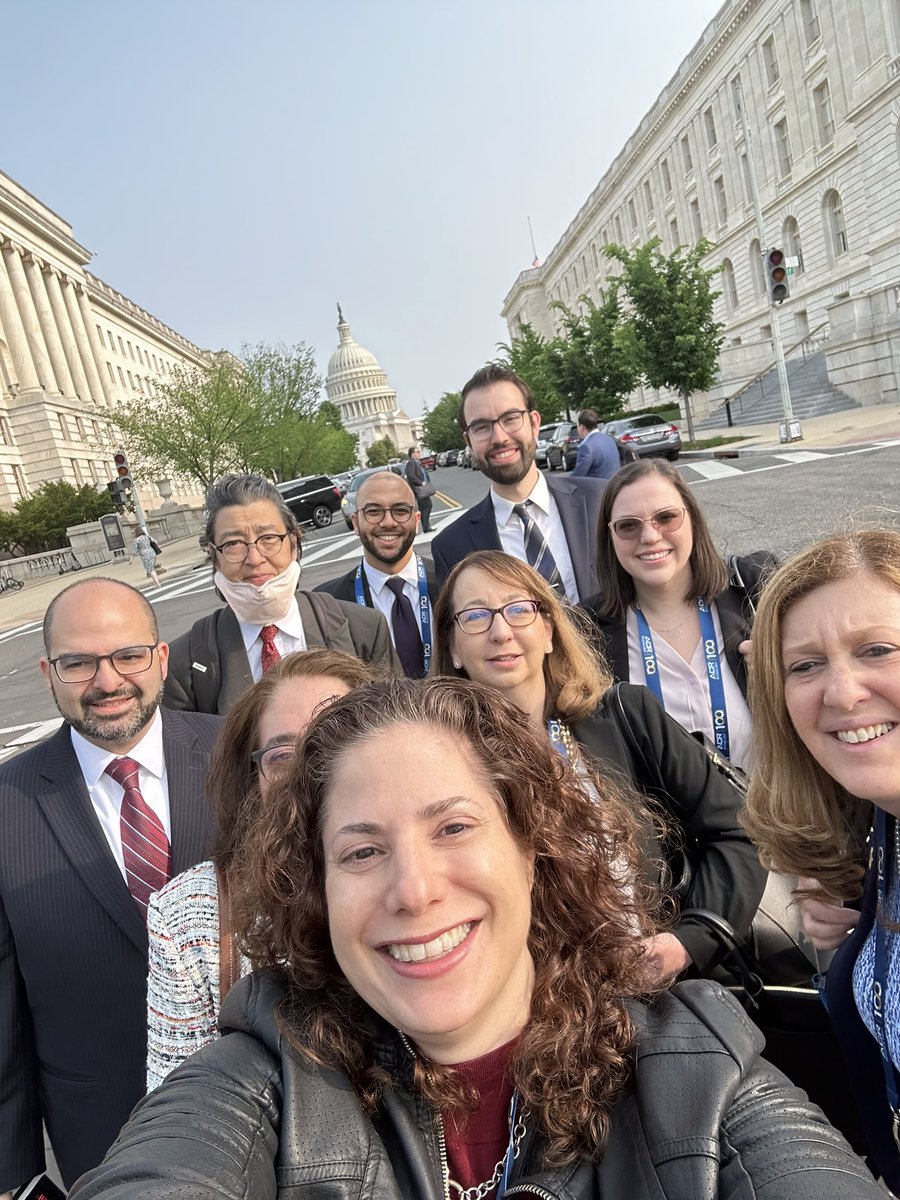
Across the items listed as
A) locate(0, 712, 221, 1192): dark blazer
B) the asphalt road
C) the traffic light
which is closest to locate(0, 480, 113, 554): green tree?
the asphalt road

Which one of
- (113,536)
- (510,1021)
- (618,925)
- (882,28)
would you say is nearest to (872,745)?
(618,925)

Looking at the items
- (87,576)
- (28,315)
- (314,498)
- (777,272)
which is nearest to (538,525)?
(777,272)

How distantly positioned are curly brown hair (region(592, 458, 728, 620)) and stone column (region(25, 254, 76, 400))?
57.1 m

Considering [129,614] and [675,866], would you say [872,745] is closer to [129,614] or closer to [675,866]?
[675,866]

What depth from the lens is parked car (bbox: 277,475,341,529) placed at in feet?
108

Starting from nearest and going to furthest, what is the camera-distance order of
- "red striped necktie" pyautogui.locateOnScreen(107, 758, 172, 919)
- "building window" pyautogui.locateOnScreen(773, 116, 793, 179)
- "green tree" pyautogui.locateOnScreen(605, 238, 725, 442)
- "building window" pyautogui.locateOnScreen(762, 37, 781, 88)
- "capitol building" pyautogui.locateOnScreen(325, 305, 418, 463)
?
"red striped necktie" pyautogui.locateOnScreen(107, 758, 172, 919)
"green tree" pyautogui.locateOnScreen(605, 238, 725, 442)
"building window" pyautogui.locateOnScreen(762, 37, 781, 88)
"building window" pyautogui.locateOnScreen(773, 116, 793, 179)
"capitol building" pyautogui.locateOnScreen(325, 305, 418, 463)

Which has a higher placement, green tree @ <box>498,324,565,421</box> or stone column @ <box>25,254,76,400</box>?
stone column @ <box>25,254,76,400</box>

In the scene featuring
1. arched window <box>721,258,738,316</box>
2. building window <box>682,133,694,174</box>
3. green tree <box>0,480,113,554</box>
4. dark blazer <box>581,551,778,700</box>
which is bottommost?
dark blazer <box>581,551,778,700</box>

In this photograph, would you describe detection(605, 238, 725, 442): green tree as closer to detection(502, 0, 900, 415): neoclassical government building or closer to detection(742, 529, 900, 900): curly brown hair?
detection(502, 0, 900, 415): neoclassical government building

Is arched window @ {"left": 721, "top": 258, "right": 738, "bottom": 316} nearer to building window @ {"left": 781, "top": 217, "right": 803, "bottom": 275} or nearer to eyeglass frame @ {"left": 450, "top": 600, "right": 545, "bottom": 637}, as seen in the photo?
building window @ {"left": 781, "top": 217, "right": 803, "bottom": 275}

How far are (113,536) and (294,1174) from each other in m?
36.1

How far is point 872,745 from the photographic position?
1756 mm

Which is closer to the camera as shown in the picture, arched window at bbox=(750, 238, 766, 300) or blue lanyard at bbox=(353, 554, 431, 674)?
blue lanyard at bbox=(353, 554, 431, 674)

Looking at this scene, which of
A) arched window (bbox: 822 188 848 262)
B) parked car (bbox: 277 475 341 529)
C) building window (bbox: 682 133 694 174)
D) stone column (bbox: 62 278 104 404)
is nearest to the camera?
parked car (bbox: 277 475 341 529)
